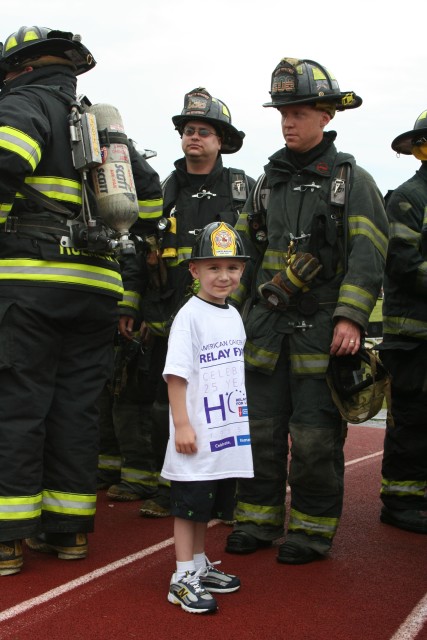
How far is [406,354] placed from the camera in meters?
5.81

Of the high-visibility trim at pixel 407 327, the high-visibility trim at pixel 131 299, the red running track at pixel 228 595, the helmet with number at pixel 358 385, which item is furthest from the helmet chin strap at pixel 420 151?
the red running track at pixel 228 595

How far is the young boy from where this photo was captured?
155 inches

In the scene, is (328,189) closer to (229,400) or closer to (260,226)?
(260,226)

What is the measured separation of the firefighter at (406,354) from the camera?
5.67 m

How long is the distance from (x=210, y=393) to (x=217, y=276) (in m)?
0.54

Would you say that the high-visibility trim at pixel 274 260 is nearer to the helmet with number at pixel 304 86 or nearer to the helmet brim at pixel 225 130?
the helmet with number at pixel 304 86

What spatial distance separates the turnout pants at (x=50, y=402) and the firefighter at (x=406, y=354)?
78.1 inches

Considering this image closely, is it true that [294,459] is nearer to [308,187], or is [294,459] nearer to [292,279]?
[292,279]

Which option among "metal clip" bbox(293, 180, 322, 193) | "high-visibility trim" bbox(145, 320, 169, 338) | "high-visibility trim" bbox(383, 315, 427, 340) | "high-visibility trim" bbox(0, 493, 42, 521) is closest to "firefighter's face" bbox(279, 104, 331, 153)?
"metal clip" bbox(293, 180, 322, 193)

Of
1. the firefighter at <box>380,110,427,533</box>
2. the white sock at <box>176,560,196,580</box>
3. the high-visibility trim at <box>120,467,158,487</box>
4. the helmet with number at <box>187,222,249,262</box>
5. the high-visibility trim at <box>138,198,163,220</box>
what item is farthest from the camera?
the high-visibility trim at <box>120,467,158,487</box>

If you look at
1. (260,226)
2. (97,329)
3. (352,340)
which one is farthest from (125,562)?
(260,226)

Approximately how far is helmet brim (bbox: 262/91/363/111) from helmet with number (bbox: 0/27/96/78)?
1093mm

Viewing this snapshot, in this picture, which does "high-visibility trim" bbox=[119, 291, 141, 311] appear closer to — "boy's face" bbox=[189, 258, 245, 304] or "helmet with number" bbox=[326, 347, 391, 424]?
"helmet with number" bbox=[326, 347, 391, 424]

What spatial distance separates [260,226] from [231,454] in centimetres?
164
